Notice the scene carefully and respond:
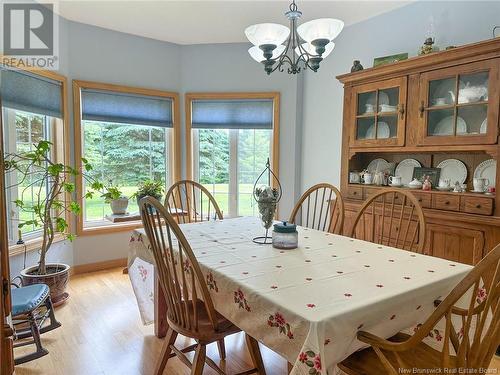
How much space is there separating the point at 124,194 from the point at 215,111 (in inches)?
53.8

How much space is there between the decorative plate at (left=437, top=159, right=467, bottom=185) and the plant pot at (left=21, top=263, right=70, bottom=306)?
121 inches

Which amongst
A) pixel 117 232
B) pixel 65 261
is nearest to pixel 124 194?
pixel 117 232

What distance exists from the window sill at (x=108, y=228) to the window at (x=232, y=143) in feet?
2.88

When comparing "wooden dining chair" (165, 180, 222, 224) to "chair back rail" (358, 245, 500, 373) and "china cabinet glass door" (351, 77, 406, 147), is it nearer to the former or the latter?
"china cabinet glass door" (351, 77, 406, 147)

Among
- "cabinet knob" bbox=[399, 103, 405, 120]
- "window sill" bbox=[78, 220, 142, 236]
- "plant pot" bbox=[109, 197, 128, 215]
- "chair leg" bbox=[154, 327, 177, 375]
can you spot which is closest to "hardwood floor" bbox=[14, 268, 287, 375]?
"chair leg" bbox=[154, 327, 177, 375]

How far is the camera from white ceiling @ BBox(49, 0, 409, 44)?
302 centimetres

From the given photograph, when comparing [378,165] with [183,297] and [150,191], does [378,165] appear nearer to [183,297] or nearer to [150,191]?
[150,191]

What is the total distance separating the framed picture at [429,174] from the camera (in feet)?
9.05

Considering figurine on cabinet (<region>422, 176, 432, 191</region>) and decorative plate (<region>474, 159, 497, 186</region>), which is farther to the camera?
figurine on cabinet (<region>422, 176, 432, 191</region>)

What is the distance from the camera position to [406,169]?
3.01m

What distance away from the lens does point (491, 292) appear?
40.0 inches

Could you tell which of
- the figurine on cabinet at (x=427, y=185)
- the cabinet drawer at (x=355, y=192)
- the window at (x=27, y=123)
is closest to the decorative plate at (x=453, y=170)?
the figurine on cabinet at (x=427, y=185)

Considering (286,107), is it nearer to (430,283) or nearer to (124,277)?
(124,277)

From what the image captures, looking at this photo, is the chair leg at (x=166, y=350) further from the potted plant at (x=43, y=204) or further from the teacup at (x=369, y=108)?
the teacup at (x=369, y=108)
